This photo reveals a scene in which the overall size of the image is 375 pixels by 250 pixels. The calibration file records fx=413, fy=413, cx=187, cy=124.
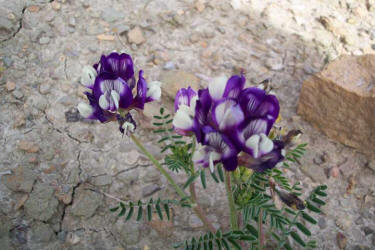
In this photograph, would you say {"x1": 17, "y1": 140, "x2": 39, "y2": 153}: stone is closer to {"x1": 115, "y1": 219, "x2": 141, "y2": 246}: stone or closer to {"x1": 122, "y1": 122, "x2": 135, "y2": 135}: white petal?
{"x1": 115, "y1": 219, "x2": 141, "y2": 246}: stone

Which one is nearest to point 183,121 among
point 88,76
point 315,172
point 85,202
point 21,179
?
point 88,76

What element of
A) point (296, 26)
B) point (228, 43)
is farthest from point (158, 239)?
point (296, 26)

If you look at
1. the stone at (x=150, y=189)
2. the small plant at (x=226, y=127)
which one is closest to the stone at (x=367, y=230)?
the small plant at (x=226, y=127)

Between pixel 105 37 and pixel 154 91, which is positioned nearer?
pixel 154 91

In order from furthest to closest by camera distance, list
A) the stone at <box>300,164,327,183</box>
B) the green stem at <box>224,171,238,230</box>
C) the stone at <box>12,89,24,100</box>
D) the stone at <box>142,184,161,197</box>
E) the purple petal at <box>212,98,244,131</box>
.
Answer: the stone at <box>12,89,24,100</box>, the stone at <box>300,164,327,183</box>, the stone at <box>142,184,161,197</box>, the green stem at <box>224,171,238,230</box>, the purple petal at <box>212,98,244,131</box>

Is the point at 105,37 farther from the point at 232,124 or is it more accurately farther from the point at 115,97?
the point at 232,124

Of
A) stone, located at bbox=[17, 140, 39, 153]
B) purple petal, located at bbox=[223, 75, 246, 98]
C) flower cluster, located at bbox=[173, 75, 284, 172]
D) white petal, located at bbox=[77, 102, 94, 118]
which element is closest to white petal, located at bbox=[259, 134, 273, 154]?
flower cluster, located at bbox=[173, 75, 284, 172]

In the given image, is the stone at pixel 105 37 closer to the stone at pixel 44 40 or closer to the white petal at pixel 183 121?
the stone at pixel 44 40

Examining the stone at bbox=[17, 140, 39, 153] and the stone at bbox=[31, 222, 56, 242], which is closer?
the stone at bbox=[31, 222, 56, 242]
